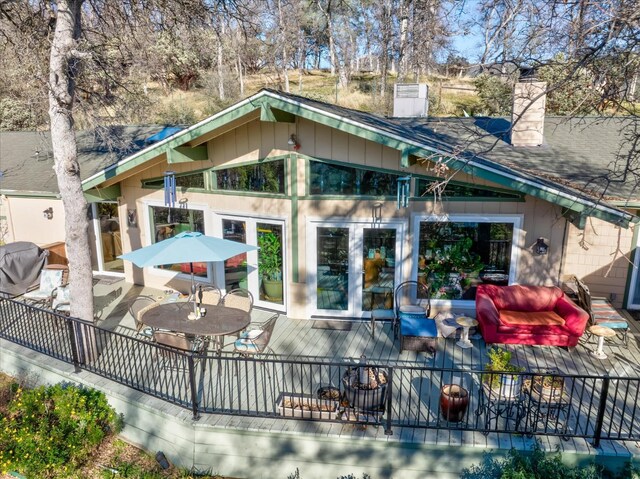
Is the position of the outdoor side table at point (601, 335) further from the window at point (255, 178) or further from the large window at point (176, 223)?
the large window at point (176, 223)

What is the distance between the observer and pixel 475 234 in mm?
8242

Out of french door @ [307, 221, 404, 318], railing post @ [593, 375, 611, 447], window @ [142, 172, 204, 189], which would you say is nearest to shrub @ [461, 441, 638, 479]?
railing post @ [593, 375, 611, 447]

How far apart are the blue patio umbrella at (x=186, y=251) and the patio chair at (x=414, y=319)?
9.42 feet

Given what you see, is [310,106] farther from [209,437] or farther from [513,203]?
[209,437]

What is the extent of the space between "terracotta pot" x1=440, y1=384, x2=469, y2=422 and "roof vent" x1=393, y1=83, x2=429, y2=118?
9496 millimetres

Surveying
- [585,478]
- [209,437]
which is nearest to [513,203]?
[585,478]

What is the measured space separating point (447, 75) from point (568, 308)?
32.9 m

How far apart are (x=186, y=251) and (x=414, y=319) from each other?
3.75 metres

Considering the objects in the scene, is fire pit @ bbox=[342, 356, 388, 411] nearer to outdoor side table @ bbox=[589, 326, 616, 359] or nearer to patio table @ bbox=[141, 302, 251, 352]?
patio table @ bbox=[141, 302, 251, 352]

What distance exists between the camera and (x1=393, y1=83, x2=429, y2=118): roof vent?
42.8ft

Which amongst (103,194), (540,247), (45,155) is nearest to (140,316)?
(103,194)

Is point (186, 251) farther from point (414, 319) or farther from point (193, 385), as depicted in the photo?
point (414, 319)

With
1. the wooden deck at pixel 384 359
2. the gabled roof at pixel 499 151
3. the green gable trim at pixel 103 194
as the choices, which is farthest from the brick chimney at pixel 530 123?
the green gable trim at pixel 103 194

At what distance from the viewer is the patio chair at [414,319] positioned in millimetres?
7285
